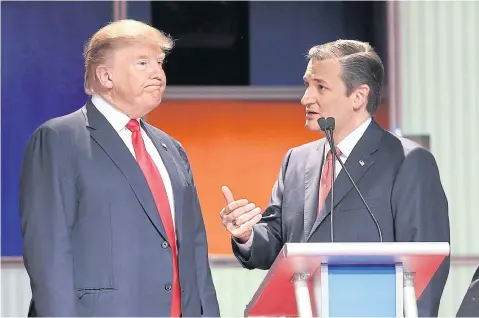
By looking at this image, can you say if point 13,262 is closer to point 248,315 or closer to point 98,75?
point 98,75

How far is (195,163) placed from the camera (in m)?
5.37

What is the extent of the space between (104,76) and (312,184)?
0.89m

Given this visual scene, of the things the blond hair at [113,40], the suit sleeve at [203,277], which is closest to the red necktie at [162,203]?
the suit sleeve at [203,277]

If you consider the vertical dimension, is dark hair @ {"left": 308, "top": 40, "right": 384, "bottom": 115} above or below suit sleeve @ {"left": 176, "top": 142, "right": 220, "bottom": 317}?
above

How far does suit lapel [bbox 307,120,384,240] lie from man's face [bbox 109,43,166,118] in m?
0.73

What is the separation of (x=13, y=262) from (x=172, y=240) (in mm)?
1740

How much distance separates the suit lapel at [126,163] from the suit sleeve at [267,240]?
524mm

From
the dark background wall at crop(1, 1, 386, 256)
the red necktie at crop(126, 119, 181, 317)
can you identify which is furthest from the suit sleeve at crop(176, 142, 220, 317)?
the dark background wall at crop(1, 1, 386, 256)

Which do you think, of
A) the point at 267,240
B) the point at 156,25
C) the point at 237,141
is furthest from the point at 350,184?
the point at 156,25

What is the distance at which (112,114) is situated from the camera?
378cm

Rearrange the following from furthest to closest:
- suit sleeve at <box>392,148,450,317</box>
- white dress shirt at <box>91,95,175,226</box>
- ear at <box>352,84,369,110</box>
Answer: ear at <box>352,84,369,110</box>, suit sleeve at <box>392,148,450,317</box>, white dress shirt at <box>91,95,175,226</box>

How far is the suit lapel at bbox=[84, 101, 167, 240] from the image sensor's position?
11.9 feet

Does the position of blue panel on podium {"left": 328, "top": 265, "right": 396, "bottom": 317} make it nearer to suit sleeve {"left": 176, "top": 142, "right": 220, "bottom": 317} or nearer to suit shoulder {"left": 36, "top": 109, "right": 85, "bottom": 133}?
suit sleeve {"left": 176, "top": 142, "right": 220, "bottom": 317}

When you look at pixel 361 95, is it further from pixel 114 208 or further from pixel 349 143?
pixel 114 208
